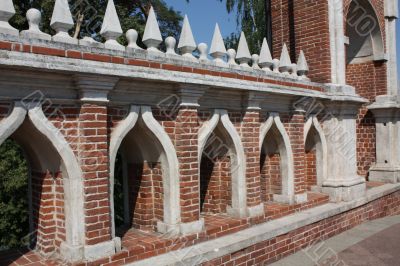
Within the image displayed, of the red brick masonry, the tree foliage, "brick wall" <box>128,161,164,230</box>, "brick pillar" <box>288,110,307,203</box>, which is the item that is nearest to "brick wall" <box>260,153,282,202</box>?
"brick pillar" <box>288,110,307,203</box>

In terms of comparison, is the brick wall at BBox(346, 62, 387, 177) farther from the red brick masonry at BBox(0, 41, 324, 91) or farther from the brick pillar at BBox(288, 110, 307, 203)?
the red brick masonry at BBox(0, 41, 324, 91)

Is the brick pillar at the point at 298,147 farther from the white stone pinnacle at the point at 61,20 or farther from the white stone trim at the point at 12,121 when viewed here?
the white stone trim at the point at 12,121

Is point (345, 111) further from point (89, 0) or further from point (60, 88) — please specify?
point (89, 0)

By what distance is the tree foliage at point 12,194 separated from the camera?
38.9 feet

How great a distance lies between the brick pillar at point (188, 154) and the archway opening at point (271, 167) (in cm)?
215

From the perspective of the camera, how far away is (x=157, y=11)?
1534cm

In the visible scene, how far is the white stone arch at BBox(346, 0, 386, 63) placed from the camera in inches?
376

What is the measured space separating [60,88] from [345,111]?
571cm


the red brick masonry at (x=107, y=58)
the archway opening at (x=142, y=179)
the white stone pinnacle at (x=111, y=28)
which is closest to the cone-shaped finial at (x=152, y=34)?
the red brick masonry at (x=107, y=58)

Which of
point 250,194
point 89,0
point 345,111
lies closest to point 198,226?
point 250,194

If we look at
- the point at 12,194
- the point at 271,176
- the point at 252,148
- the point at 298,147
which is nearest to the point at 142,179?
the point at 252,148

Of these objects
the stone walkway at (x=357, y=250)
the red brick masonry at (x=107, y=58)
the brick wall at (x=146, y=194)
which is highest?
the red brick masonry at (x=107, y=58)

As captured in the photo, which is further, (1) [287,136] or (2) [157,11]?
(2) [157,11]

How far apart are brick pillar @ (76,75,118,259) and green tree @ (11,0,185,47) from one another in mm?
A: 7624
